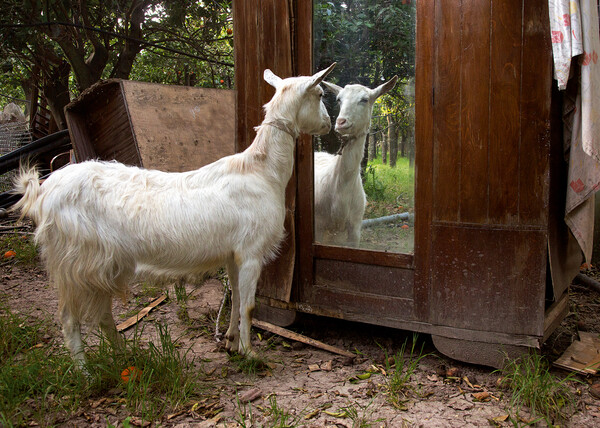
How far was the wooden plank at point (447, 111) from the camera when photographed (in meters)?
3.03

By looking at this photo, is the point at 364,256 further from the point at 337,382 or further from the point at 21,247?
the point at 21,247

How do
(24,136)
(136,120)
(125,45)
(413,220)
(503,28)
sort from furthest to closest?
(24,136), (125,45), (136,120), (413,220), (503,28)

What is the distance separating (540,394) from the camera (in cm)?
274

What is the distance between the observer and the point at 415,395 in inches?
117

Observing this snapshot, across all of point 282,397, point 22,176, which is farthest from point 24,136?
point 282,397

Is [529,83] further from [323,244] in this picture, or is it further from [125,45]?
[125,45]

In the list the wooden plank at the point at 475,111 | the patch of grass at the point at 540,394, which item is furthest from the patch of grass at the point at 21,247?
the patch of grass at the point at 540,394

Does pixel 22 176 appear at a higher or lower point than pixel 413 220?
higher

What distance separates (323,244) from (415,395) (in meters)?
1.31

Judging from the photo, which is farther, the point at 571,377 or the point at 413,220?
the point at 413,220

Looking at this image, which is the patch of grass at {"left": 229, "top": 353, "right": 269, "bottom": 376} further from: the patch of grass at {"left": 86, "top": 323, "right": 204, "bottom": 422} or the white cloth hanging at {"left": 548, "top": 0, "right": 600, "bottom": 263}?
the white cloth hanging at {"left": 548, "top": 0, "right": 600, "bottom": 263}

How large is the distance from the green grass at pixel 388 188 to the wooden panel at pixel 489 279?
32 cm

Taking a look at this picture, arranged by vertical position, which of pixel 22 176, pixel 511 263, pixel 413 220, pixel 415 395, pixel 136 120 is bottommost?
pixel 415 395

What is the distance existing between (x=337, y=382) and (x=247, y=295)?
0.84 metres
